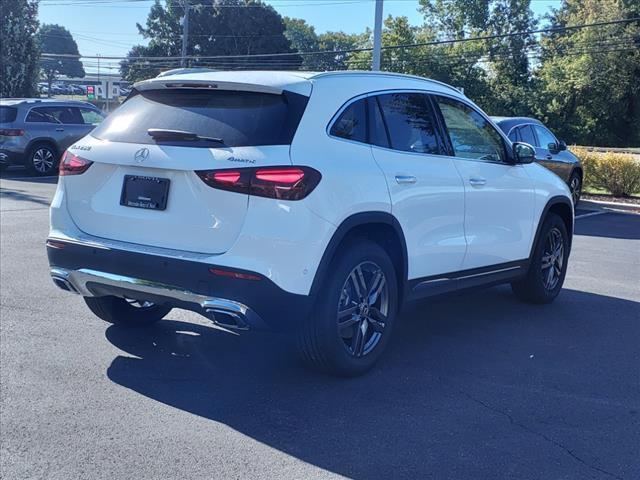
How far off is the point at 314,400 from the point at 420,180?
166 centimetres

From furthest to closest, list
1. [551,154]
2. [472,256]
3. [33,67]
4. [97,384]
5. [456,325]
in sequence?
1. [33,67]
2. [551,154]
3. [456,325]
4. [472,256]
5. [97,384]

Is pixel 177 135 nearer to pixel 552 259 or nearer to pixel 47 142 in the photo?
pixel 552 259

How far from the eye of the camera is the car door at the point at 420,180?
16.6 ft

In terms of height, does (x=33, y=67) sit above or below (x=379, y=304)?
above

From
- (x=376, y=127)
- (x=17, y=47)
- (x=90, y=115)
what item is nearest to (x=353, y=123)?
(x=376, y=127)

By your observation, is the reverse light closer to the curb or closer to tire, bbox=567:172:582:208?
tire, bbox=567:172:582:208

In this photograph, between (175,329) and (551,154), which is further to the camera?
(551,154)

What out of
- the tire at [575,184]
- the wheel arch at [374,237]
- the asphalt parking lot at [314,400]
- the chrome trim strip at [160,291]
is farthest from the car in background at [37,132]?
the wheel arch at [374,237]

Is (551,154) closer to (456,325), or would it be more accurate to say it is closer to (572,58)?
(456,325)

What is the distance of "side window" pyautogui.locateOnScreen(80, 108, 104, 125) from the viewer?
19.1 metres

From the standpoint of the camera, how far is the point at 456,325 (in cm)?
639

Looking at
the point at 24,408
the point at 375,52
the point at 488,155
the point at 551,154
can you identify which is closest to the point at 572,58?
the point at 375,52

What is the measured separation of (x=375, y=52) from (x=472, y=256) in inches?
548

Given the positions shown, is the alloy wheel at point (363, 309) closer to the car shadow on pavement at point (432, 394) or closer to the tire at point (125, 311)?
the car shadow on pavement at point (432, 394)
